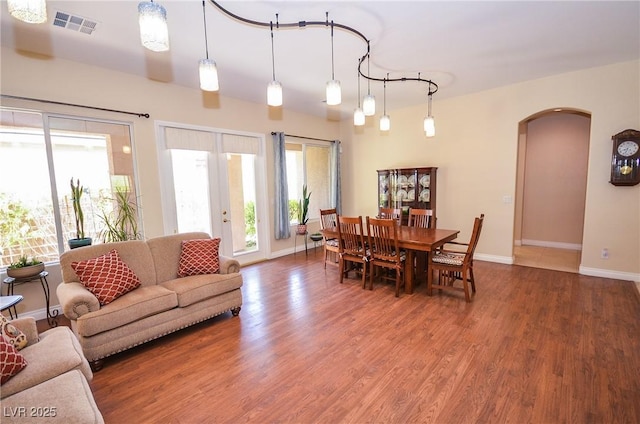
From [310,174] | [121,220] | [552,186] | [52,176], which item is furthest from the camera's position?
[310,174]

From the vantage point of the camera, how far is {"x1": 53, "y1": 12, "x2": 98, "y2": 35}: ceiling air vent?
8.30ft

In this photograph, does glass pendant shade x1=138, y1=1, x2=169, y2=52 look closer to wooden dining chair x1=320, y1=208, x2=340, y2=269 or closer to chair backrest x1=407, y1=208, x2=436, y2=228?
wooden dining chair x1=320, y1=208, x2=340, y2=269

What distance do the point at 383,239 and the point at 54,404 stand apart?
10.2 feet

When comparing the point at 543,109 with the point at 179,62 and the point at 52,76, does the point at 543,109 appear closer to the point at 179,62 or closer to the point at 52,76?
the point at 179,62

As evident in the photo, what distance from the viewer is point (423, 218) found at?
14.8 ft

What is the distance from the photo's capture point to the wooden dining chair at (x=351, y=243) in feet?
12.5

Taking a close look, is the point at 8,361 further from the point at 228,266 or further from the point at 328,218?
the point at 328,218

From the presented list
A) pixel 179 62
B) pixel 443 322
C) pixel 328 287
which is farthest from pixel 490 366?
pixel 179 62

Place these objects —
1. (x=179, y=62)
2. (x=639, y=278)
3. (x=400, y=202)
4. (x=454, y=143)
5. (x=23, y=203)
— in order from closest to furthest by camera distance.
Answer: (x=23, y=203)
(x=179, y=62)
(x=639, y=278)
(x=454, y=143)
(x=400, y=202)

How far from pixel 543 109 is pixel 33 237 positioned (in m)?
6.92

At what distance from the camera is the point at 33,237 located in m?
3.29

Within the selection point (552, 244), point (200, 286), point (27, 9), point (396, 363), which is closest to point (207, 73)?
point (27, 9)

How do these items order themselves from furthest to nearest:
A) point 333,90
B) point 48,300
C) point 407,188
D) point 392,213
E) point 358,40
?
point 407,188 < point 392,213 < point 48,300 < point 358,40 < point 333,90

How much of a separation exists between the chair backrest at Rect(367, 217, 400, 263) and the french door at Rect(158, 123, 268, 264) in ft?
8.16
